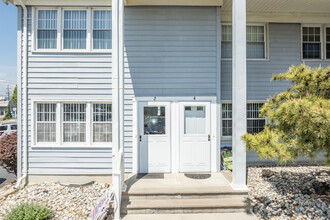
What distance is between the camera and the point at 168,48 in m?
5.52

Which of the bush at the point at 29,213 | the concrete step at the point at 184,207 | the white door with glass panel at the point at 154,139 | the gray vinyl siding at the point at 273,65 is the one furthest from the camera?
the gray vinyl siding at the point at 273,65

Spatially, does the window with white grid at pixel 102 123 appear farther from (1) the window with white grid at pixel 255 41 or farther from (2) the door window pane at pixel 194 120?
(1) the window with white grid at pixel 255 41

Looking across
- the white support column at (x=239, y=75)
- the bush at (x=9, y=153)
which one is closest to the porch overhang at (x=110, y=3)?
the white support column at (x=239, y=75)

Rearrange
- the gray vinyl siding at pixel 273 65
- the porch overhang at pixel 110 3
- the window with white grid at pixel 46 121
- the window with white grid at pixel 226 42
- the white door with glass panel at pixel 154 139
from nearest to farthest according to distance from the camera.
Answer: the porch overhang at pixel 110 3 → the white door with glass panel at pixel 154 139 → the window with white grid at pixel 46 121 → the gray vinyl siding at pixel 273 65 → the window with white grid at pixel 226 42

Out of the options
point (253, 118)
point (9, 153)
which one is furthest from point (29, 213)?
point (253, 118)

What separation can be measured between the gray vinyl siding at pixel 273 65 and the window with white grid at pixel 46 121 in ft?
16.3

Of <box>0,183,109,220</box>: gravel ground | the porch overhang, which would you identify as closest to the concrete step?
<box>0,183,109,220</box>: gravel ground

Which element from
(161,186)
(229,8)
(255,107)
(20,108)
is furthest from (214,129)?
(20,108)

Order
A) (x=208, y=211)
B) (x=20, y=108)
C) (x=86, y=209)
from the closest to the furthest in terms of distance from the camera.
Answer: (x=208, y=211)
(x=86, y=209)
(x=20, y=108)

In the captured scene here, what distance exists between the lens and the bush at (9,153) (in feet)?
18.0

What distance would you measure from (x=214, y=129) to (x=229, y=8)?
11.6ft

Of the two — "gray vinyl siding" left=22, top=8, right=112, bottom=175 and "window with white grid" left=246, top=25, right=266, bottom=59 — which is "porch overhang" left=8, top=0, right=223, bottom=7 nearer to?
"gray vinyl siding" left=22, top=8, right=112, bottom=175

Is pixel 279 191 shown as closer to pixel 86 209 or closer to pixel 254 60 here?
pixel 254 60

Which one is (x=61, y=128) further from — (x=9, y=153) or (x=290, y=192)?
(x=290, y=192)
